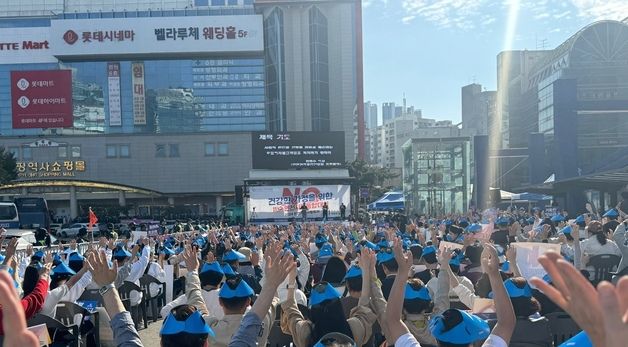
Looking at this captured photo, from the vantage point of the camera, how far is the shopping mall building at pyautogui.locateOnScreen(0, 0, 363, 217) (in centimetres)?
5656

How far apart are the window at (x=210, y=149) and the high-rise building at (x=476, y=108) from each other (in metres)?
44.2

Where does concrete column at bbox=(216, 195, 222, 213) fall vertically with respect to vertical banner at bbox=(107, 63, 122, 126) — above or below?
below

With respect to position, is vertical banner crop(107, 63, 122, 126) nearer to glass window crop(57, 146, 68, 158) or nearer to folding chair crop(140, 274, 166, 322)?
glass window crop(57, 146, 68, 158)

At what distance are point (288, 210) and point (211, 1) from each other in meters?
37.9

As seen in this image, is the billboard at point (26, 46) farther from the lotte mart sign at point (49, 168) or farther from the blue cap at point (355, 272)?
the blue cap at point (355, 272)

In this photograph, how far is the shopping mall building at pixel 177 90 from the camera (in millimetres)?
56562

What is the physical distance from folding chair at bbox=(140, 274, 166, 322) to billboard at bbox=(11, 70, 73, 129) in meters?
43.6

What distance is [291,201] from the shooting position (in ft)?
106

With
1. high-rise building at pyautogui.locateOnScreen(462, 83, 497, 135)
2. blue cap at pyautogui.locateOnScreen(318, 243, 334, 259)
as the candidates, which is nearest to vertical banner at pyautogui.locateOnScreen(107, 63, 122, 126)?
high-rise building at pyautogui.locateOnScreen(462, 83, 497, 135)

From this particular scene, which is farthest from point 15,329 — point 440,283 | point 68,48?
point 68,48

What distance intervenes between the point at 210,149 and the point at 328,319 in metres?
54.5

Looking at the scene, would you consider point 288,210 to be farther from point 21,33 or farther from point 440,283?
point 21,33

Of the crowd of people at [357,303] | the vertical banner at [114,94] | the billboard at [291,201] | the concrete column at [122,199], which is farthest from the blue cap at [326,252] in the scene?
the vertical banner at [114,94]

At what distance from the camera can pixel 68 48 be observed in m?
58.5
